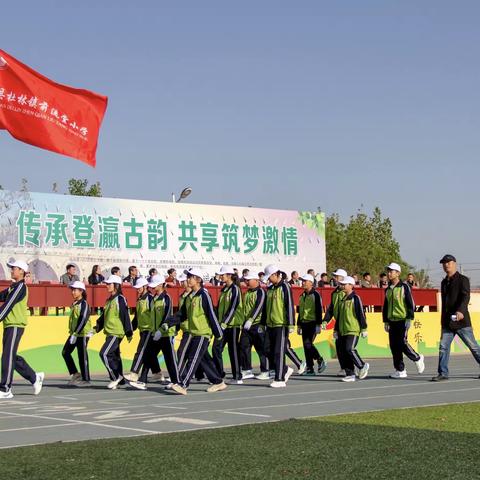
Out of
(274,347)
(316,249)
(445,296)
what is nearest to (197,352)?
(274,347)

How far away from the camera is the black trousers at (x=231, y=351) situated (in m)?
18.2

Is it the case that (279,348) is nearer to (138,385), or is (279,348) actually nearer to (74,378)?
Answer: (138,385)

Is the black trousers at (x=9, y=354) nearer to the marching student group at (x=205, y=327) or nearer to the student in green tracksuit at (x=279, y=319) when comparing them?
the marching student group at (x=205, y=327)

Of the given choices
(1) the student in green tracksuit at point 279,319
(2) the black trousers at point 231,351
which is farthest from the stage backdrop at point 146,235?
(1) the student in green tracksuit at point 279,319

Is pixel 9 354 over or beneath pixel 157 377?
over

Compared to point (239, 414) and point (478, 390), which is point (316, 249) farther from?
point (239, 414)

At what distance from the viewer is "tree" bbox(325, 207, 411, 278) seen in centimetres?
6675

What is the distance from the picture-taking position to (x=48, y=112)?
2397cm

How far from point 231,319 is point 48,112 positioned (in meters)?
8.79

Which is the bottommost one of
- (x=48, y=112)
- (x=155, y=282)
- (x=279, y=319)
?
(x=279, y=319)

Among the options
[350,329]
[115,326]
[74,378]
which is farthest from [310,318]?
[74,378]

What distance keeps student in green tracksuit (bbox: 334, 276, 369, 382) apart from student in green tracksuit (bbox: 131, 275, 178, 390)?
3399mm

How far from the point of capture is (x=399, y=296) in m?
18.9

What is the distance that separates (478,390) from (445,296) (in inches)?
112
